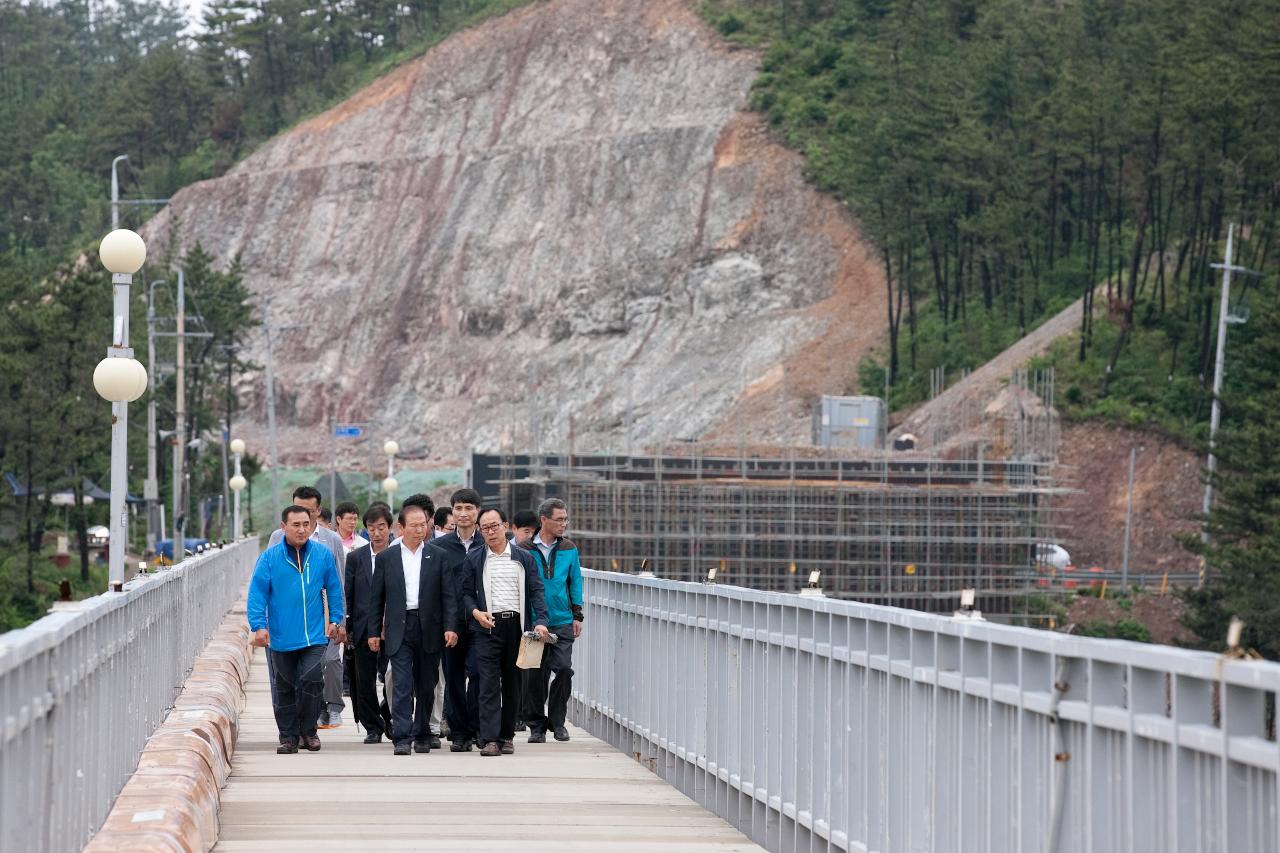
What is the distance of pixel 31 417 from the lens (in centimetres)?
6444

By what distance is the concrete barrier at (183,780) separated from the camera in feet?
29.6

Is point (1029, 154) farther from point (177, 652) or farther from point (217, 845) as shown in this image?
point (217, 845)

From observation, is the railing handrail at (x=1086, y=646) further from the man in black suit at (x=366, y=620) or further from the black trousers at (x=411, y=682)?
the man in black suit at (x=366, y=620)

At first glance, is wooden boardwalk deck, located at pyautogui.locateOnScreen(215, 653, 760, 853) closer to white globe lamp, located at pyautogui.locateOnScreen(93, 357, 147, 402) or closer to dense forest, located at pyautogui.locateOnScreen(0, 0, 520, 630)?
white globe lamp, located at pyautogui.locateOnScreen(93, 357, 147, 402)

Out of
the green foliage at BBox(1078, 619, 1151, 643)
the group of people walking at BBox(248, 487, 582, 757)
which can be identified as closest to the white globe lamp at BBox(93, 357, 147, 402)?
the group of people walking at BBox(248, 487, 582, 757)

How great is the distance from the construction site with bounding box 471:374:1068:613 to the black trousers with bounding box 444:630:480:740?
38.4 metres

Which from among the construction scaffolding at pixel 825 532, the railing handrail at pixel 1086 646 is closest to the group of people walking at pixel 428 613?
the railing handrail at pixel 1086 646

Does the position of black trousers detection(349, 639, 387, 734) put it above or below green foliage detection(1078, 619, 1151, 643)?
above

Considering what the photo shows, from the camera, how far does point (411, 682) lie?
49.4 feet

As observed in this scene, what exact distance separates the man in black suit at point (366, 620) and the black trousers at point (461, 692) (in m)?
0.61

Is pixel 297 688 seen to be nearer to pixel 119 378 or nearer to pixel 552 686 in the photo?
pixel 552 686

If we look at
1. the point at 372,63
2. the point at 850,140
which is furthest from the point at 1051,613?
the point at 372,63

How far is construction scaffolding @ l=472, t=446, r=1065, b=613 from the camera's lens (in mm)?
55000

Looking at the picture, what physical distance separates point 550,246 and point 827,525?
49.2 metres
